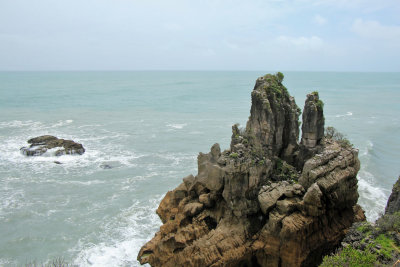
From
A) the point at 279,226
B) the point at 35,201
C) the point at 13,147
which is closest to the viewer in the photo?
the point at 279,226

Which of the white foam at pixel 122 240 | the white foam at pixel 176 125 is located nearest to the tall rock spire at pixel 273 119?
the white foam at pixel 122 240

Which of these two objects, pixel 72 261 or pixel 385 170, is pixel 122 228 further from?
pixel 385 170

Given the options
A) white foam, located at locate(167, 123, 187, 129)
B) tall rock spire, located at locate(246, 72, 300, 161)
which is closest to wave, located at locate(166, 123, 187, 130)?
white foam, located at locate(167, 123, 187, 129)

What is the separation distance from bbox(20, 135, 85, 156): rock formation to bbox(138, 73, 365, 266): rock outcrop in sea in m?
35.6

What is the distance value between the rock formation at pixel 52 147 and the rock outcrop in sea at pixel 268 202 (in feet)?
117

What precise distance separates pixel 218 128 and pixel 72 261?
1980 inches

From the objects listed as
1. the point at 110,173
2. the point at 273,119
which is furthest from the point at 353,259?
the point at 110,173

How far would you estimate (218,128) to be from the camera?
76125 mm

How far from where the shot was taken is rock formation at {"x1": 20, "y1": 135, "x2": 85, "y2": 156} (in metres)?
57.8

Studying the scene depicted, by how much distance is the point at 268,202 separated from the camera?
22609 mm

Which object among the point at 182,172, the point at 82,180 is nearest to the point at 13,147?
the point at 82,180

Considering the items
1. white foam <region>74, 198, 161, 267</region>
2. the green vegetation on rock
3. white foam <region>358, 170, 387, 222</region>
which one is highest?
the green vegetation on rock

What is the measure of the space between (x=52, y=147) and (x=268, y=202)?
47.7 m

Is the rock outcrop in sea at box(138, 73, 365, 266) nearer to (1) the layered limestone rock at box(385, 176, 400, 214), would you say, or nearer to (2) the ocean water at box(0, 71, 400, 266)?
(1) the layered limestone rock at box(385, 176, 400, 214)
